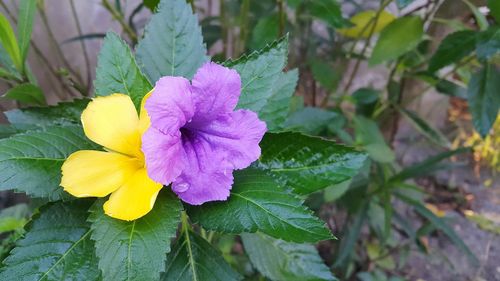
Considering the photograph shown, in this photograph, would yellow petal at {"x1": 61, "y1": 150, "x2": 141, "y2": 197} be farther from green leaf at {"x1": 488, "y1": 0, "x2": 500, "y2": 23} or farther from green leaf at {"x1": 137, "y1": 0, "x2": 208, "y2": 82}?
green leaf at {"x1": 488, "y1": 0, "x2": 500, "y2": 23}

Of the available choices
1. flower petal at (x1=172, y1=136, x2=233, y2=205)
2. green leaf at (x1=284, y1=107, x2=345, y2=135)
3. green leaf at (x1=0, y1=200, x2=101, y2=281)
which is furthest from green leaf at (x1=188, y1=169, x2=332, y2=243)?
green leaf at (x1=284, y1=107, x2=345, y2=135)

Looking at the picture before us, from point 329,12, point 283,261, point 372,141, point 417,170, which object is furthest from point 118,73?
point 417,170

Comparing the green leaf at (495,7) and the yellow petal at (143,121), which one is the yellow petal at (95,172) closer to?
the yellow petal at (143,121)

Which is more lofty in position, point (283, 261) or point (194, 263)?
point (194, 263)

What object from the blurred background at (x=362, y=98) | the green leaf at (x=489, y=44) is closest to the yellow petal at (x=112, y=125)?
the blurred background at (x=362, y=98)

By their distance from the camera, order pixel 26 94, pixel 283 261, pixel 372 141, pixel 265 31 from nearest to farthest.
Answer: pixel 26 94
pixel 283 261
pixel 265 31
pixel 372 141

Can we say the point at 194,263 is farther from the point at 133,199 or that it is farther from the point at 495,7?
the point at 495,7

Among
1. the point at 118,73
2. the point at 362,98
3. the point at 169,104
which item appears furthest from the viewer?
the point at 362,98
